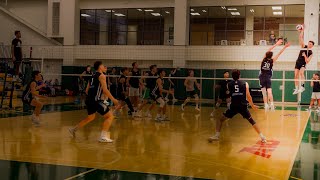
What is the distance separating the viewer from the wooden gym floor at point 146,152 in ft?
24.5

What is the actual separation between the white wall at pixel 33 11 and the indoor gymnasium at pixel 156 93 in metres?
0.10

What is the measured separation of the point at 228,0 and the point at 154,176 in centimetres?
2748

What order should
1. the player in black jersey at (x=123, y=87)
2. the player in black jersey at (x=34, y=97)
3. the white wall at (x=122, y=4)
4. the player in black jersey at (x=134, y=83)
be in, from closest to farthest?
the player in black jersey at (x=34, y=97) → the player in black jersey at (x=123, y=87) → the player in black jersey at (x=134, y=83) → the white wall at (x=122, y=4)

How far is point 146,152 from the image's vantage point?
9.48 m

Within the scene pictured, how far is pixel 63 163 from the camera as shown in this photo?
26.5ft

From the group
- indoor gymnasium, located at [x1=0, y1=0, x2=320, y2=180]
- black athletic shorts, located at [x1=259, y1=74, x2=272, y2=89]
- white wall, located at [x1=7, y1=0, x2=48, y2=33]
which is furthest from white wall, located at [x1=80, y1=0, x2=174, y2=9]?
black athletic shorts, located at [x1=259, y1=74, x2=272, y2=89]

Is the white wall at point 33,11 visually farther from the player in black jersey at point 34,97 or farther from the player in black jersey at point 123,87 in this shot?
the player in black jersey at point 34,97

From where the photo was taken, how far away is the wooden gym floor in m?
7.45

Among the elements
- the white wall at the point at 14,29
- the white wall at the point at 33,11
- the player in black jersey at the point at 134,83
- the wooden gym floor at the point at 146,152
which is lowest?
the wooden gym floor at the point at 146,152

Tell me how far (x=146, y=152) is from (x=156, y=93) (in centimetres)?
681

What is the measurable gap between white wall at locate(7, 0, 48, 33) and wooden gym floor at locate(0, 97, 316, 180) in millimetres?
23595

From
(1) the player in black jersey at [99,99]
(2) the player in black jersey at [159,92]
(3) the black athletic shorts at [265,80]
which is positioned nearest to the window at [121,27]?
(2) the player in black jersey at [159,92]

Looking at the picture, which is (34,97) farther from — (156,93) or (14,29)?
(14,29)

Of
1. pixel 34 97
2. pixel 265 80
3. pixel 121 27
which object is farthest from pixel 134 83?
pixel 121 27
